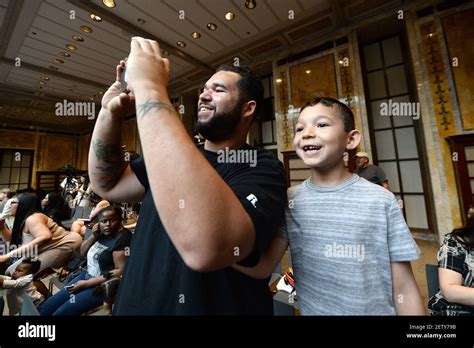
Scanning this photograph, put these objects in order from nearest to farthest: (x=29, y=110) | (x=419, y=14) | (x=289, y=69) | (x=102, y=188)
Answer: (x=102, y=188)
(x=419, y=14)
(x=289, y=69)
(x=29, y=110)

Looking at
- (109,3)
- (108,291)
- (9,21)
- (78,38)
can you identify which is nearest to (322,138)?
(108,291)

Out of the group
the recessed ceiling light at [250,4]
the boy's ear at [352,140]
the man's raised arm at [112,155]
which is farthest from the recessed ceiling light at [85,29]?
the boy's ear at [352,140]

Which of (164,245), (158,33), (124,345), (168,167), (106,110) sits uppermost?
(158,33)

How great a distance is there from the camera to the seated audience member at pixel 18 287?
2223mm

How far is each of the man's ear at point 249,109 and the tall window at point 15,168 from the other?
1664cm

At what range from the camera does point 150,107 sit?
1.53 ft

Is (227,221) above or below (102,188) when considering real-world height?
below

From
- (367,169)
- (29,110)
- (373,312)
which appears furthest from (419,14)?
(29,110)

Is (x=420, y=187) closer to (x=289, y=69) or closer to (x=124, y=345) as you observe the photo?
(x=289, y=69)

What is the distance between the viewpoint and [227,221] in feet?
1.37

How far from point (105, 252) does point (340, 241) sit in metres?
2.35

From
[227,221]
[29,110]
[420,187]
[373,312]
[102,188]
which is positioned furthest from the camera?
[29,110]

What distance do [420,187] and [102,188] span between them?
682 centimetres

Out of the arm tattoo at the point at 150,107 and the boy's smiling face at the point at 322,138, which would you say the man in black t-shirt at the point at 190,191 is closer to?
the arm tattoo at the point at 150,107
